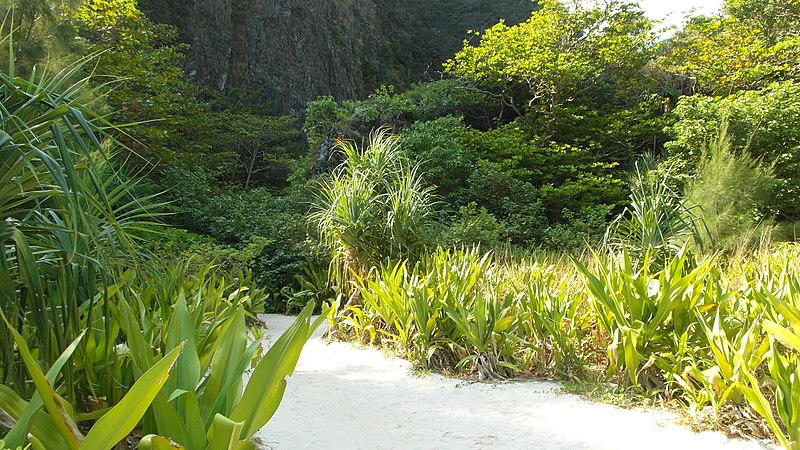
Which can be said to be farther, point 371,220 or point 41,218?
point 371,220

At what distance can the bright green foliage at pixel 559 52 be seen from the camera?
42.6 feet

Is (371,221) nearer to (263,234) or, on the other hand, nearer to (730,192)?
(263,234)

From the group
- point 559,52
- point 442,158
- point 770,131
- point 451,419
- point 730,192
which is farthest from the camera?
point 559,52

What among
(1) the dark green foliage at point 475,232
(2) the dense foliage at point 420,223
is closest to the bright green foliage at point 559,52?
(2) the dense foliage at point 420,223

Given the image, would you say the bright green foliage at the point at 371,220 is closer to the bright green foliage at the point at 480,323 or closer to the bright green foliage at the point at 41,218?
the bright green foliage at the point at 480,323

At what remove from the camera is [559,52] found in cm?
1320

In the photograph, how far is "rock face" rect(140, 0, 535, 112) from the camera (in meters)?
16.4

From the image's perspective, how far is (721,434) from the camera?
2.72 metres

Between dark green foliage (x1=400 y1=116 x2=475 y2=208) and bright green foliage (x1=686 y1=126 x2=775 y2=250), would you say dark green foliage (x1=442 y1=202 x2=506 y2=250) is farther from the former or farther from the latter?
bright green foliage (x1=686 y1=126 x2=775 y2=250)

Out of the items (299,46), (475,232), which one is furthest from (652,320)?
(299,46)

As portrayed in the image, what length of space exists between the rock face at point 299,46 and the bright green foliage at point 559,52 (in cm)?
624

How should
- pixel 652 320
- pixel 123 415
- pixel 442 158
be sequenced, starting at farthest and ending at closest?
pixel 442 158 → pixel 652 320 → pixel 123 415

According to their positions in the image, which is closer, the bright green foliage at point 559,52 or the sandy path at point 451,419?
the sandy path at point 451,419

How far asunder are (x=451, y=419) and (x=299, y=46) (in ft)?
54.4
